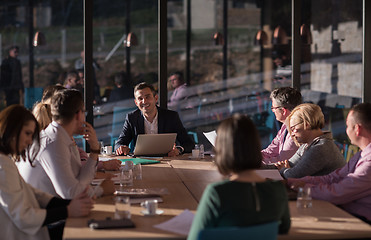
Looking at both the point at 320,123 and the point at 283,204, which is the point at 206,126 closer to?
the point at 320,123

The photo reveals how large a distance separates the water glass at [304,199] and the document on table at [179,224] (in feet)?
2.13

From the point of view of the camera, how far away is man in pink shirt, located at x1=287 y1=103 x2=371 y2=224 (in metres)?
3.18

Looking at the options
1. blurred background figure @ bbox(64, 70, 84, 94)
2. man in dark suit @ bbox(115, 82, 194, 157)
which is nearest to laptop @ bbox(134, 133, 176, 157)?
man in dark suit @ bbox(115, 82, 194, 157)

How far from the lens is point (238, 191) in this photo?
7.42 ft

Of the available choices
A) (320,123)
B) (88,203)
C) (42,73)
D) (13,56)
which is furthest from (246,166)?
(42,73)

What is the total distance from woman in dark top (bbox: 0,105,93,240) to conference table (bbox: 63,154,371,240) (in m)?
0.08

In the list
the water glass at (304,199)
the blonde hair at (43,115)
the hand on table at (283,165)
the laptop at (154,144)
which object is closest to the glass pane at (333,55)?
the laptop at (154,144)

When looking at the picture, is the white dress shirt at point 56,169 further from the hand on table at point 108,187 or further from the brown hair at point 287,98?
the brown hair at point 287,98

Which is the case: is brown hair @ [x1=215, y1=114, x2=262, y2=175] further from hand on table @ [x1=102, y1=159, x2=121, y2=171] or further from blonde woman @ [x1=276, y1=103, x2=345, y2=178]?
hand on table @ [x1=102, y1=159, x2=121, y2=171]

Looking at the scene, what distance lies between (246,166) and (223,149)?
4.5 inches

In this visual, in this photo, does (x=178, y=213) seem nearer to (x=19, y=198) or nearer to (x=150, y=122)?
(x=19, y=198)

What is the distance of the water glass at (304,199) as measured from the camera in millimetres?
3025

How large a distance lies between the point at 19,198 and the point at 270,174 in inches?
68.9

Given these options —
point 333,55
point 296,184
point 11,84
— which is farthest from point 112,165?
point 333,55
